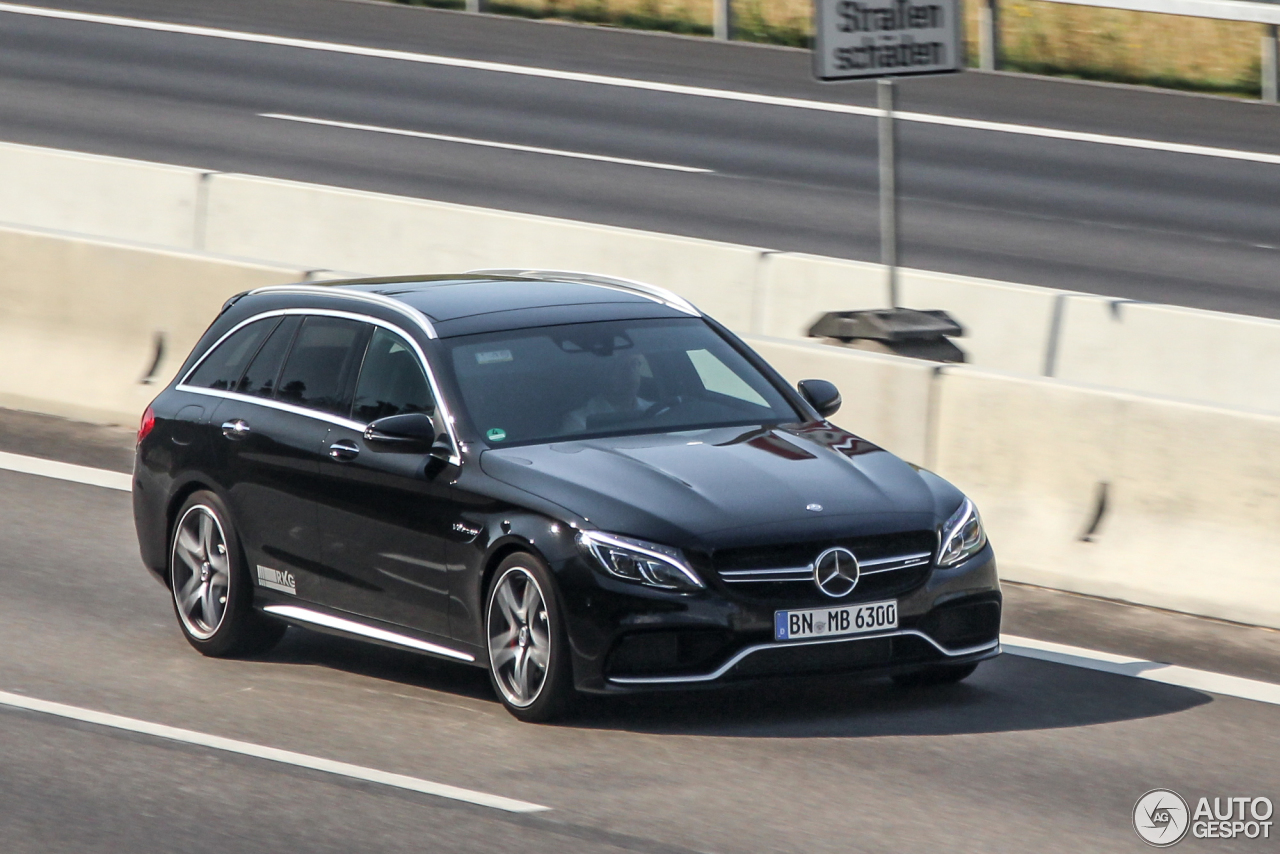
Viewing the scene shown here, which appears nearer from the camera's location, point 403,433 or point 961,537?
point 961,537

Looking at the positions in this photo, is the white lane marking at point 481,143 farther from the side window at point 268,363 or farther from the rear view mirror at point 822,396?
the rear view mirror at point 822,396

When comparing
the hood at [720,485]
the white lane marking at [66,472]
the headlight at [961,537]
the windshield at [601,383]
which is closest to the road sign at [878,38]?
the windshield at [601,383]

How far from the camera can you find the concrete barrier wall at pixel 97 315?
1403cm

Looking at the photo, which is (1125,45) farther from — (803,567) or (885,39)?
(803,567)

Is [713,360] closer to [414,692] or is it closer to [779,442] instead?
[779,442]

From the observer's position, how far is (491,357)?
28.8 feet

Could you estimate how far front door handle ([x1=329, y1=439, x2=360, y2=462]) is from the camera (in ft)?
28.8

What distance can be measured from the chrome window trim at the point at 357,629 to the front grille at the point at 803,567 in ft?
3.75

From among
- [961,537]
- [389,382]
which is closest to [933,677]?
[961,537]

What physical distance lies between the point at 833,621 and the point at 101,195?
43.3ft

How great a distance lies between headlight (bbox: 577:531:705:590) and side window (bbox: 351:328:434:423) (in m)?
1.30

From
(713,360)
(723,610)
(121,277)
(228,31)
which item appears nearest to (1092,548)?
(713,360)

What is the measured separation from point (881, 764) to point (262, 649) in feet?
10.4

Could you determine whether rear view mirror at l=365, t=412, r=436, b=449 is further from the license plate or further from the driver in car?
the license plate
